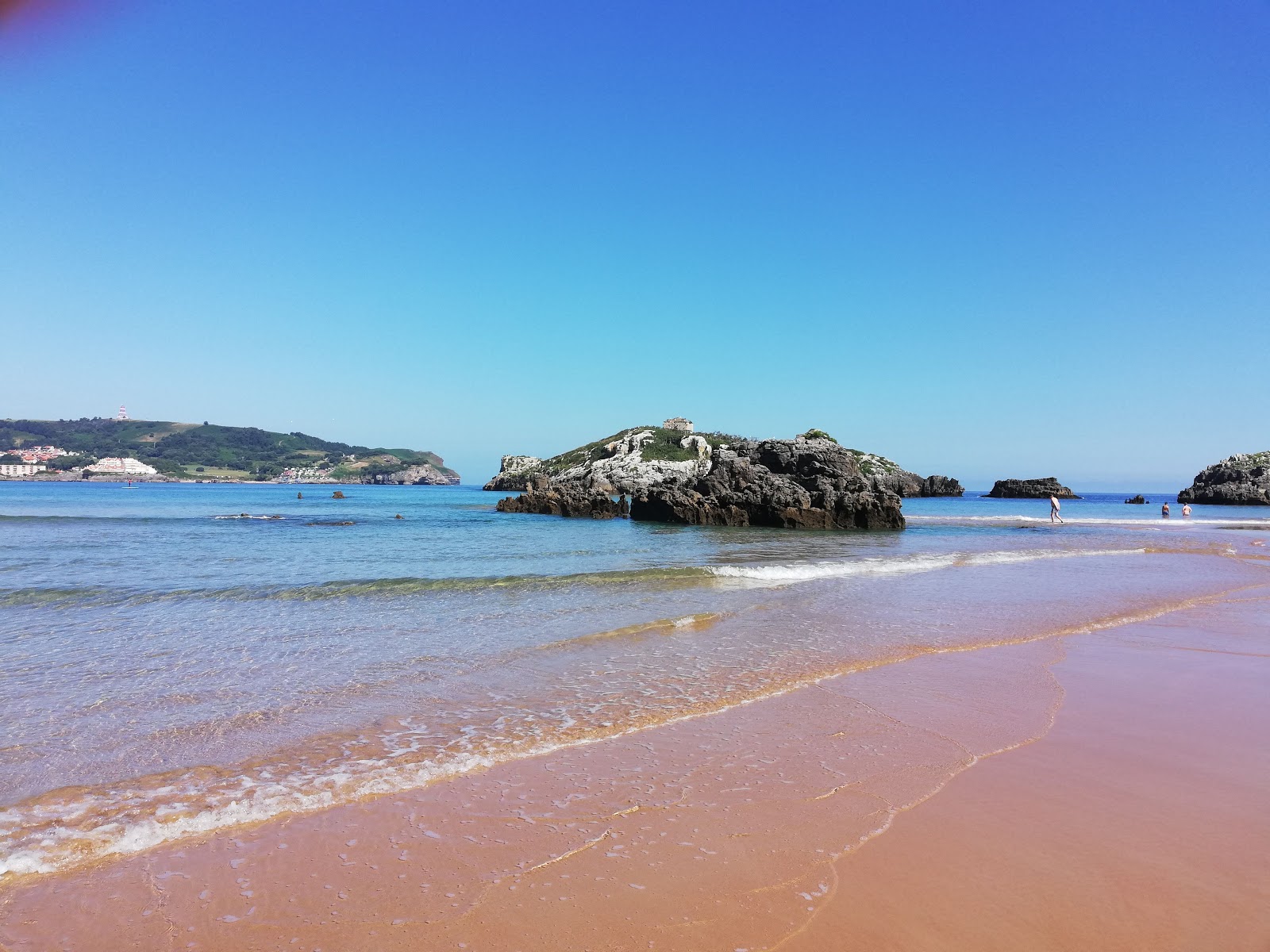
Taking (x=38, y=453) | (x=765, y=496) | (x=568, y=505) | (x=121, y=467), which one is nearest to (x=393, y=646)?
(x=765, y=496)

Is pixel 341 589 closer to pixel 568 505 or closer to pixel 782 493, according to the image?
pixel 782 493

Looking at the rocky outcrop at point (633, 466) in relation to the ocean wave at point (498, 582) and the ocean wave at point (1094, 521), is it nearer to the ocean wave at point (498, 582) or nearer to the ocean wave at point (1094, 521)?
the ocean wave at point (1094, 521)

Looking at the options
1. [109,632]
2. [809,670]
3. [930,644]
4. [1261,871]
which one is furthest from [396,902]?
[109,632]

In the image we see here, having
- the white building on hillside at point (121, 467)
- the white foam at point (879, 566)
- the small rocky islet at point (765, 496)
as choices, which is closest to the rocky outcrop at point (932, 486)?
the small rocky islet at point (765, 496)

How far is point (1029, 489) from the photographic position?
116 metres

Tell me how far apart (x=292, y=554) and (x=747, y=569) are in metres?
14.1

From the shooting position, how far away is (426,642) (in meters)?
10.1

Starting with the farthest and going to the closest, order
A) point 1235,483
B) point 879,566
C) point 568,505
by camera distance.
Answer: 1. point 1235,483
2. point 568,505
3. point 879,566

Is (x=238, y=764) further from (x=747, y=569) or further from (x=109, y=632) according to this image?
(x=747, y=569)

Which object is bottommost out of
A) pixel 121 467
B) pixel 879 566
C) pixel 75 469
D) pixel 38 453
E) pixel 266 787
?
pixel 266 787

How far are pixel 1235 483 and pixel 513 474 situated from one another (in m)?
95.7

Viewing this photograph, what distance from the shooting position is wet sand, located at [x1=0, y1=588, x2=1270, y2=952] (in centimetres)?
337

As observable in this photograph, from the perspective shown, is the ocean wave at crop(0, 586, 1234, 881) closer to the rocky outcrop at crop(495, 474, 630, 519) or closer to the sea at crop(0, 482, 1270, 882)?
the sea at crop(0, 482, 1270, 882)

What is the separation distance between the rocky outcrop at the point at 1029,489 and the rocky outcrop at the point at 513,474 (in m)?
76.1
